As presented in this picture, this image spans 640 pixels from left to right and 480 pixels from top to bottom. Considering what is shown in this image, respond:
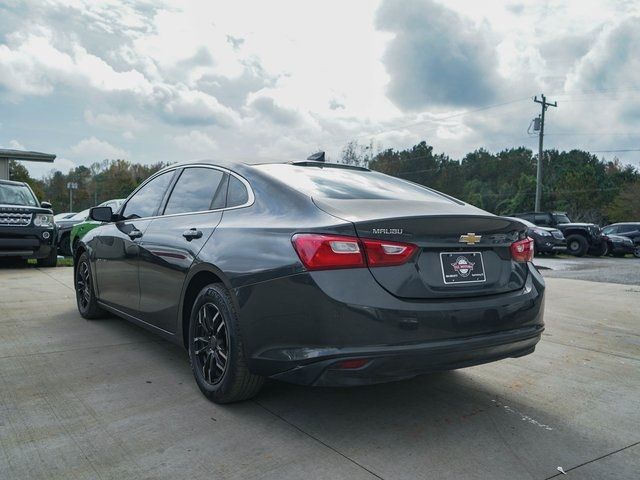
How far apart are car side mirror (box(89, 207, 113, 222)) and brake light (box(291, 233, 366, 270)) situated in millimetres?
2952

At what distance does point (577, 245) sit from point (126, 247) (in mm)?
20872

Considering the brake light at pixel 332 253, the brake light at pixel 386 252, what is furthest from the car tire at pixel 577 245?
the brake light at pixel 332 253

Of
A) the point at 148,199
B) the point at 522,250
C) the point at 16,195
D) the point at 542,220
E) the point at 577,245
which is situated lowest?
the point at 577,245

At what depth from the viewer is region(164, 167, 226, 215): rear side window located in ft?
12.3

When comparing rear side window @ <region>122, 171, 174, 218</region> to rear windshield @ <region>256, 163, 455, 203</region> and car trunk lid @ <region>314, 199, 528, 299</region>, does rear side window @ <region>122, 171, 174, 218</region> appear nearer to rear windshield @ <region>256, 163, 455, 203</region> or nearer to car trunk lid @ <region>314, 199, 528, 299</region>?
rear windshield @ <region>256, 163, 455, 203</region>

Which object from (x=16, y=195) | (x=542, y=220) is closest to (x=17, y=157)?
(x=16, y=195)

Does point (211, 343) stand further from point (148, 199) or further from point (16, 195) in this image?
point (16, 195)

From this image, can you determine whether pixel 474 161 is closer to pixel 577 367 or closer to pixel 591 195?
pixel 591 195

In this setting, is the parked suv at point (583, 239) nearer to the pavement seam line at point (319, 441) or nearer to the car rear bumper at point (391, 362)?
the car rear bumper at point (391, 362)

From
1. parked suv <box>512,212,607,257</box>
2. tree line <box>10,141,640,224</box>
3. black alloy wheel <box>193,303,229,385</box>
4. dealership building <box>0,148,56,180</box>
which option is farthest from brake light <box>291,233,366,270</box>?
tree line <box>10,141,640,224</box>

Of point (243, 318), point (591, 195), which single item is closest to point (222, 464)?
point (243, 318)

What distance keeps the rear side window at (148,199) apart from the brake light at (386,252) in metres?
2.36

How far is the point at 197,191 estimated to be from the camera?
3963mm

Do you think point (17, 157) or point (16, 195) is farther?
point (17, 157)
